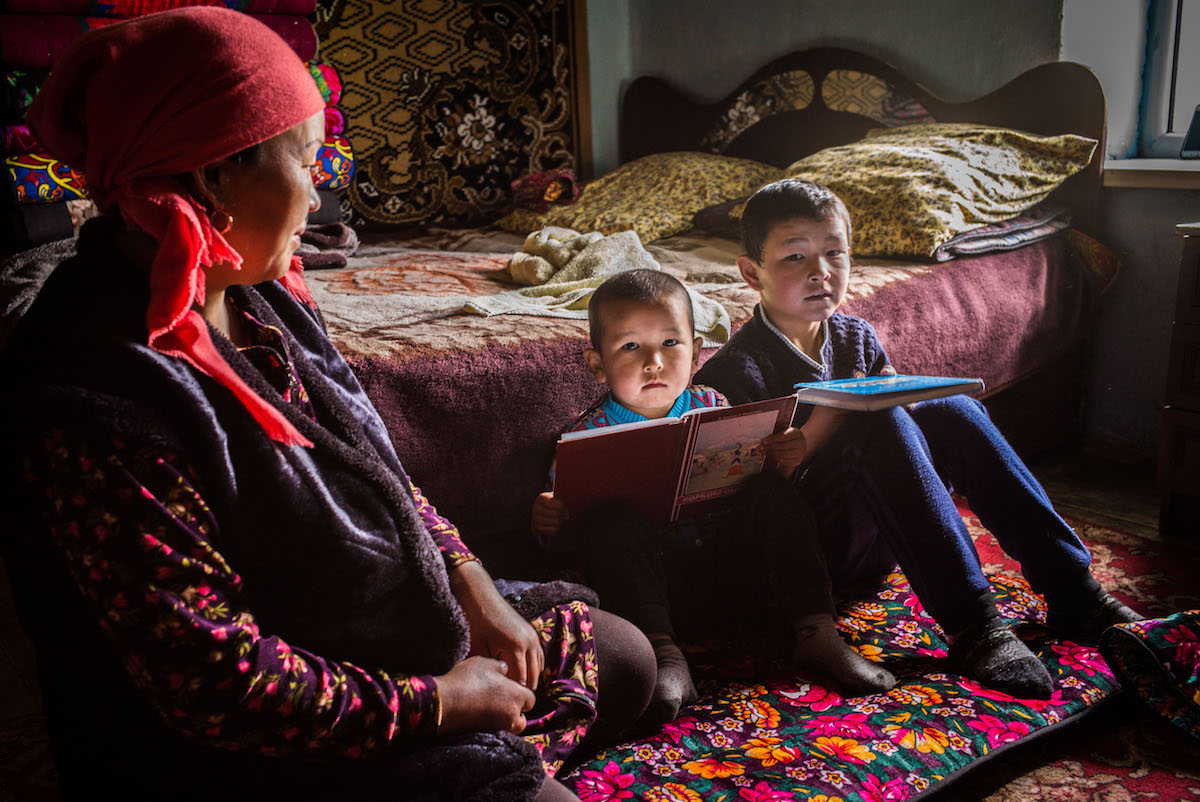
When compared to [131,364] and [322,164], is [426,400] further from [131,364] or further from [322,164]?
[322,164]

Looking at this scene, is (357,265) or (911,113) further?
(911,113)

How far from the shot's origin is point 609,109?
370cm

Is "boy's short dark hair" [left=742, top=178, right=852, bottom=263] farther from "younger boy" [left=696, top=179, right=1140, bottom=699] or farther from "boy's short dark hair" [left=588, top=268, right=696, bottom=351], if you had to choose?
"boy's short dark hair" [left=588, top=268, right=696, bottom=351]

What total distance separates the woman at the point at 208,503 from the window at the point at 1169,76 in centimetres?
240

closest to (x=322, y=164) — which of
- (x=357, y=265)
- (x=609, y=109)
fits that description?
(x=357, y=265)

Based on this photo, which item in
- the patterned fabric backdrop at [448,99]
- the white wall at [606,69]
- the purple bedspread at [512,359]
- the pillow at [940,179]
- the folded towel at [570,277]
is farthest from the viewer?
the white wall at [606,69]

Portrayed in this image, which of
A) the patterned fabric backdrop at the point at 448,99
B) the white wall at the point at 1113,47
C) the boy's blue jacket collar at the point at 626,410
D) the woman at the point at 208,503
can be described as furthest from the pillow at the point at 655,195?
the woman at the point at 208,503

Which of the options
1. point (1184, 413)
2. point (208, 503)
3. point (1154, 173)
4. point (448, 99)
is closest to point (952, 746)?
point (208, 503)

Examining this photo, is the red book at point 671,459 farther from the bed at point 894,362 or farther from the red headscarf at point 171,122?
the red headscarf at point 171,122

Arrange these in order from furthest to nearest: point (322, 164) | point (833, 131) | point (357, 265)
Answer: point (833, 131), point (322, 164), point (357, 265)

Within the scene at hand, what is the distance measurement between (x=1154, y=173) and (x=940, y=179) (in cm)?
57

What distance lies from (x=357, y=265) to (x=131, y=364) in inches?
71.3

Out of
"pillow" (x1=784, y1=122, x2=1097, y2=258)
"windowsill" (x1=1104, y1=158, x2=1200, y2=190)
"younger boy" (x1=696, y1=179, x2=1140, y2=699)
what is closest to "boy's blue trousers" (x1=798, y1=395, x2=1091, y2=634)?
"younger boy" (x1=696, y1=179, x2=1140, y2=699)

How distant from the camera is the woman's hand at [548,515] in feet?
4.51
